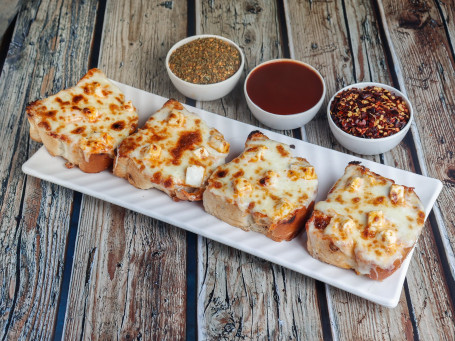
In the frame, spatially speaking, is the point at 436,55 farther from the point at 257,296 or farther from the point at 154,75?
the point at 257,296

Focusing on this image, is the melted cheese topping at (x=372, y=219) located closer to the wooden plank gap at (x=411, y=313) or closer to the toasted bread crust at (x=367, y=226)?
the toasted bread crust at (x=367, y=226)

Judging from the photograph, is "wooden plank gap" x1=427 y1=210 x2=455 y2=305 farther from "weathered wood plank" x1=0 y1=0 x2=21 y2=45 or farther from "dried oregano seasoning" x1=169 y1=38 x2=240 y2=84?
"weathered wood plank" x1=0 y1=0 x2=21 y2=45

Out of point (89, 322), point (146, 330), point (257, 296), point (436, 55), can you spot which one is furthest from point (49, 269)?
point (436, 55)

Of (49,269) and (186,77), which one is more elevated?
(186,77)

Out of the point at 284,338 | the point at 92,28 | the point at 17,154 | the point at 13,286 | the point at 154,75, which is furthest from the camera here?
the point at 92,28

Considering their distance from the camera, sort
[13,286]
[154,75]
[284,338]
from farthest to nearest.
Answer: [154,75], [13,286], [284,338]

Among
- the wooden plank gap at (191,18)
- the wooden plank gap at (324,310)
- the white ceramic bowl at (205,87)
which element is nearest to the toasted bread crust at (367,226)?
the wooden plank gap at (324,310)

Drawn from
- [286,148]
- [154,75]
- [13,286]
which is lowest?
[13,286]
